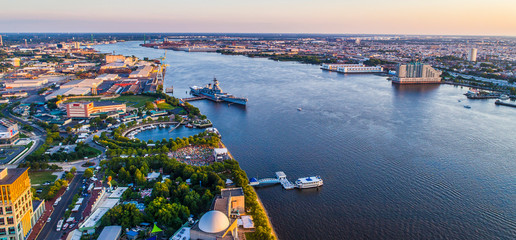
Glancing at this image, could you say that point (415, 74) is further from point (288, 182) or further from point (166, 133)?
point (288, 182)

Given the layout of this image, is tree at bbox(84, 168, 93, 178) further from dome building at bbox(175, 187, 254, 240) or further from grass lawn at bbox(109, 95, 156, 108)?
grass lawn at bbox(109, 95, 156, 108)

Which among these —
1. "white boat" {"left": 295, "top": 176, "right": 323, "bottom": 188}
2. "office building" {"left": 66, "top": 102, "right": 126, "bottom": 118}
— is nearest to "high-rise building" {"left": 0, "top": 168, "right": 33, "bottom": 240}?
"white boat" {"left": 295, "top": 176, "right": 323, "bottom": 188}

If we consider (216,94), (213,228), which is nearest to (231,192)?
(213,228)

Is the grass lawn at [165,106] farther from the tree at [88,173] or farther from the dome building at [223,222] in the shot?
the dome building at [223,222]

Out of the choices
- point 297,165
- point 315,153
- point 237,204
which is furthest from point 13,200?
point 315,153

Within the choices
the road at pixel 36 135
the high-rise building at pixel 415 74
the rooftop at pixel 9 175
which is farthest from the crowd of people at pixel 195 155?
the high-rise building at pixel 415 74

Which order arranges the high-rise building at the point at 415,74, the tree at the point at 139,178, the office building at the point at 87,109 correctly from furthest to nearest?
the high-rise building at the point at 415,74, the office building at the point at 87,109, the tree at the point at 139,178
